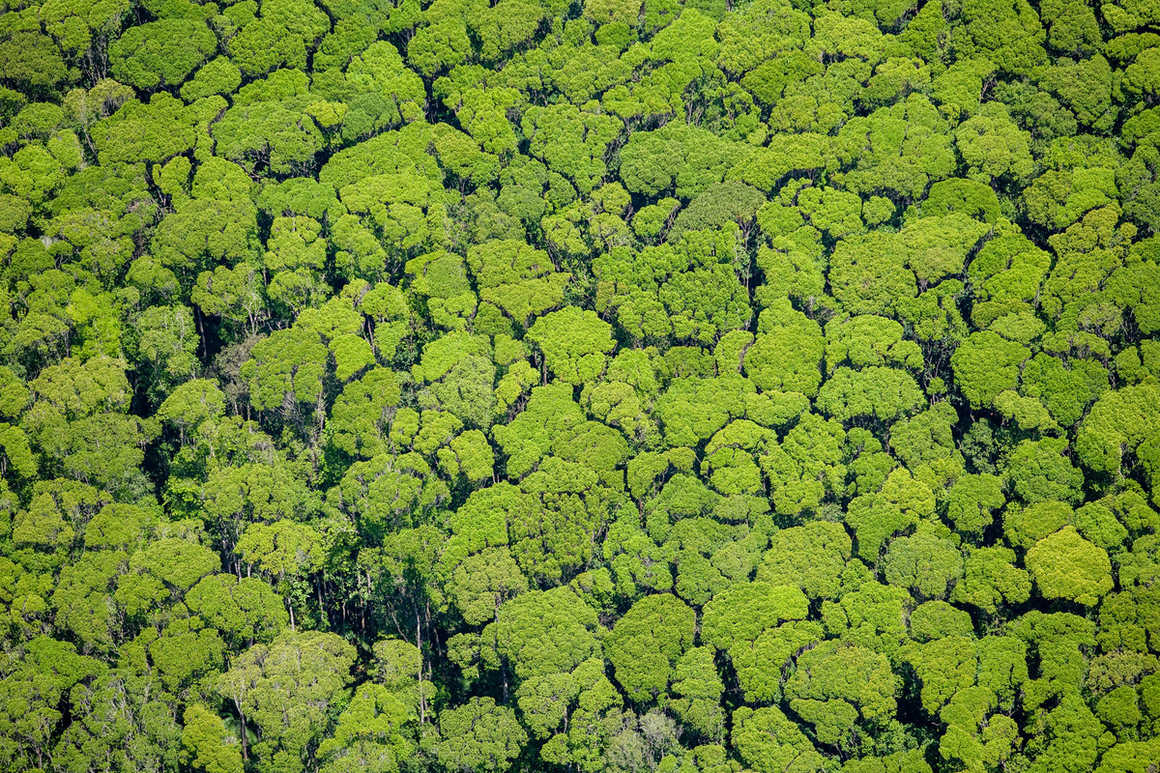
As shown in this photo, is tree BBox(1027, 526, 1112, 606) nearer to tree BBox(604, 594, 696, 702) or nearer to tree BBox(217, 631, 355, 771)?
tree BBox(604, 594, 696, 702)

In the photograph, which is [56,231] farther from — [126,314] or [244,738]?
[244,738]

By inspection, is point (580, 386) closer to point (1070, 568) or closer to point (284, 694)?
point (284, 694)

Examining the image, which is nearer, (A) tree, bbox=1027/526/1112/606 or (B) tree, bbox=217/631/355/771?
(B) tree, bbox=217/631/355/771

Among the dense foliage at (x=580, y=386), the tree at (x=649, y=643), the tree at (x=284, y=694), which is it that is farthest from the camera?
the tree at (x=649, y=643)

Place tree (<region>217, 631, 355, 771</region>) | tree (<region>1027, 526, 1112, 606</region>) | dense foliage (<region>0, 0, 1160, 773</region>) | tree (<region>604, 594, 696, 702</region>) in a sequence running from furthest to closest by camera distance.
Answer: tree (<region>1027, 526, 1112, 606</region>), tree (<region>604, 594, 696, 702</region>), dense foliage (<region>0, 0, 1160, 773</region>), tree (<region>217, 631, 355, 771</region>)

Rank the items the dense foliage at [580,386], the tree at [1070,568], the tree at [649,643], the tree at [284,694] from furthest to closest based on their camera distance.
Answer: the tree at [1070,568] < the tree at [649,643] < the dense foliage at [580,386] < the tree at [284,694]

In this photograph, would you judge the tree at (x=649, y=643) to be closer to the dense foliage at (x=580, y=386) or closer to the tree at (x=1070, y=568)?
the dense foliage at (x=580, y=386)

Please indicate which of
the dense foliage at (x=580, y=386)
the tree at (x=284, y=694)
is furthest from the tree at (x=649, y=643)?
the tree at (x=284, y=694)

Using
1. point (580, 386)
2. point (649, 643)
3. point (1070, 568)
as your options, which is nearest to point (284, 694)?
point (649, 643)

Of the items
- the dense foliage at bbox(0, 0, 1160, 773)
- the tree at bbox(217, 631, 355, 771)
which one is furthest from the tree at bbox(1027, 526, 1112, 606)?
the tree at bbox(217, 631, 355, 771)

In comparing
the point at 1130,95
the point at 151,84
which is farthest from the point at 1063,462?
the point at 151,84
